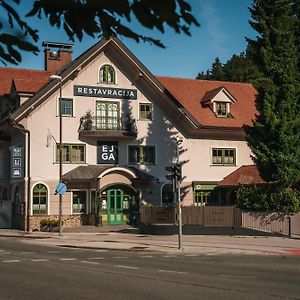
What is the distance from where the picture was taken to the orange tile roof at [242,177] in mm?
39625

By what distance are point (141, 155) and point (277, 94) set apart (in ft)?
45.8

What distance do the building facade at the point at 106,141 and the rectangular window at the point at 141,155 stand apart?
71 mm

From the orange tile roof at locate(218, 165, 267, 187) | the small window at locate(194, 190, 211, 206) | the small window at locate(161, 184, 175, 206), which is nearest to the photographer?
the orange tile roof at locate(218, 165, 267, 187)

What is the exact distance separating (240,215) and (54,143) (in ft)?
47.6

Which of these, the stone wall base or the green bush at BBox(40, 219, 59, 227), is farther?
the stone wall base

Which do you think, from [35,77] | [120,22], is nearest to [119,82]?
[35,77]

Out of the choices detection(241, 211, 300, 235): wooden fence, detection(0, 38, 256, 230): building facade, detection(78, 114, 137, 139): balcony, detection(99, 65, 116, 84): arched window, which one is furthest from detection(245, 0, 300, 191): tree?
detection(99, 65, 116, 84): arched window

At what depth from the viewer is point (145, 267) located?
1622 cm

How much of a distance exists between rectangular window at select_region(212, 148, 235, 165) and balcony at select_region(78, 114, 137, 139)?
682 cm

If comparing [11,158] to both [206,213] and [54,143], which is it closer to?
[54,143]

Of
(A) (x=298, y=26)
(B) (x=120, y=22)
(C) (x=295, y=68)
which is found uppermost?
(A) (x=298, y=26)

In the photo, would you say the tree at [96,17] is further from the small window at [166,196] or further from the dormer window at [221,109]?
the dormer window at [221,109]

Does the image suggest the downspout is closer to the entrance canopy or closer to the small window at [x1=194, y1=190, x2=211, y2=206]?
the entrance canopy

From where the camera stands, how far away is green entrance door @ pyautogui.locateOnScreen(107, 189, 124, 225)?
39966 mm
